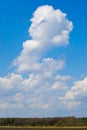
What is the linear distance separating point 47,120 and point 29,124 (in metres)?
6.29

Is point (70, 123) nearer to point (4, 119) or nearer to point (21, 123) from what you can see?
point (21, 123)

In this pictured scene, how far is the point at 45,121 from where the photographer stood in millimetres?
111375

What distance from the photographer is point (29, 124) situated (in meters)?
108

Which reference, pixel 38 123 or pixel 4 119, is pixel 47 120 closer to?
Result: pixel 38 123

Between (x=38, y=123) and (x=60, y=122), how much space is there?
6041 mm

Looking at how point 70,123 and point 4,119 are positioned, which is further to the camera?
point 4,119

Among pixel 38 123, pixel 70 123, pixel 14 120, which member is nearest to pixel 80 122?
pixel 70 123

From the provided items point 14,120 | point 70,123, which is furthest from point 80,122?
point 14,120

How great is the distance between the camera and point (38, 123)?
109062 millimetres

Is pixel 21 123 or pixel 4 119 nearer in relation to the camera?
pixel 21 123

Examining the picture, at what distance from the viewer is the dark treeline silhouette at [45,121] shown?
10794 cm

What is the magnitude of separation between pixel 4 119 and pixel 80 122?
75.2 feet

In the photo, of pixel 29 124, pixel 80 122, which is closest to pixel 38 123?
pixel 29 124

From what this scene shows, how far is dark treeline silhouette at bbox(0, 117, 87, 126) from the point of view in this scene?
108m
